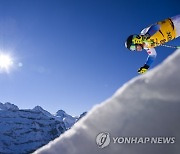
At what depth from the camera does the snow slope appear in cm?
162

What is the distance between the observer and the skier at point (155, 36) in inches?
464

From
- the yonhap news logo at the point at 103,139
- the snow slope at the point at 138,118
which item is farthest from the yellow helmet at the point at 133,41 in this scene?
the yonhap news logo at the point at 103,139

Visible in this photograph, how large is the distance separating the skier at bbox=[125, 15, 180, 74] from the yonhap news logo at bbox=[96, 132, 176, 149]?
33.2 feet

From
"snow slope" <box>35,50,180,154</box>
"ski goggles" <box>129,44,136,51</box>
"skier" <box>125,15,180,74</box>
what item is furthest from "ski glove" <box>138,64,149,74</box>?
"snow slope" <box>35,50,180,154</box>

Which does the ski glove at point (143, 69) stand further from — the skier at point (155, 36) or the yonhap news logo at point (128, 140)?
the yonhap news logo at point (128, 140)

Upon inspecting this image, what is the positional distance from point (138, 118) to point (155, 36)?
10.9 metres

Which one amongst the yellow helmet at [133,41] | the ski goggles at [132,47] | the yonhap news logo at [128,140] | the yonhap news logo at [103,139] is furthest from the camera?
the ski goggles at [132,47]

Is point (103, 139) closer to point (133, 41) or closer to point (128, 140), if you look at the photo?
point (128, 140)

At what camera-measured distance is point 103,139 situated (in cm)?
172

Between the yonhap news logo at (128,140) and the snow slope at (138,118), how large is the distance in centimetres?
2

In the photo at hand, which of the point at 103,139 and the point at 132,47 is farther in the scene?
the point at 132,47

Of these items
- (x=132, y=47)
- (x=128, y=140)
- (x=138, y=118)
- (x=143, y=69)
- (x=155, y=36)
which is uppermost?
(x=155, y=36)

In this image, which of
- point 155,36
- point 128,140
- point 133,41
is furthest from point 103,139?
point 155,36

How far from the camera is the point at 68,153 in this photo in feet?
6.04
